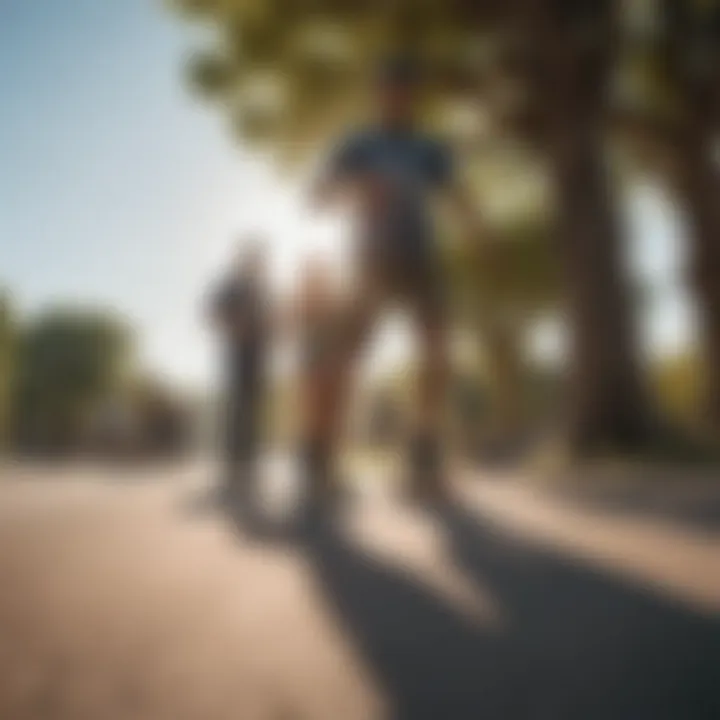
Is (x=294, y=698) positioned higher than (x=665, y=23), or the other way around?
(x=665, y=23)

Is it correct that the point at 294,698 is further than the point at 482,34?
No

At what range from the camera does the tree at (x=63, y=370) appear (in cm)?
186

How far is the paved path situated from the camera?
835 mm

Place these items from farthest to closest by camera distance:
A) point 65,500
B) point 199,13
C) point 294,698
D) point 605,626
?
point 199,13, point 65,500, point 605,626, point 294,698

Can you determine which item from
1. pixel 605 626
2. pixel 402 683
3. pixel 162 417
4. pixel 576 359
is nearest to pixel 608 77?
pixel 576 359

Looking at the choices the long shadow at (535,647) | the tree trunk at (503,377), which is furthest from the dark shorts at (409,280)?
the long shadow at (535,647)

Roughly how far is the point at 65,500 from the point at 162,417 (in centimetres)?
59

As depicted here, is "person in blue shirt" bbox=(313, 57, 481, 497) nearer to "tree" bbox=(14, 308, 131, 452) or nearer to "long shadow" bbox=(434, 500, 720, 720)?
"tree" bbox=(14, 308, 131, 452)

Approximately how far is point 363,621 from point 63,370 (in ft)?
5.03

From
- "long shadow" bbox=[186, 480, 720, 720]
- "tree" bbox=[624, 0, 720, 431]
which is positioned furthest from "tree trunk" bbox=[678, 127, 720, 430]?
"long shadow" bbox=[186, 480, 720, 720]

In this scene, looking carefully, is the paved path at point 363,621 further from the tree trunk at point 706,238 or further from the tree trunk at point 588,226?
the tree trunk at point 588,226

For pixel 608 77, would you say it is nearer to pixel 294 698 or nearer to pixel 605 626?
pixel 605 626

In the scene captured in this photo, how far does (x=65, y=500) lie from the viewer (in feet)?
8.11

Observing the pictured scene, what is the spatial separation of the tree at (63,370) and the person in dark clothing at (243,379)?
1.58 ft
